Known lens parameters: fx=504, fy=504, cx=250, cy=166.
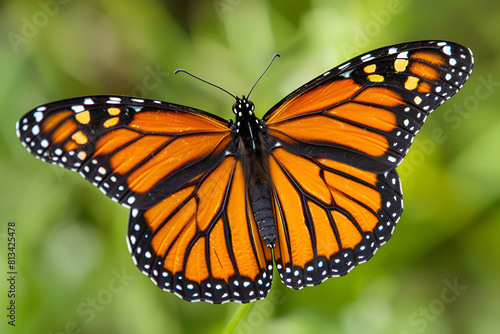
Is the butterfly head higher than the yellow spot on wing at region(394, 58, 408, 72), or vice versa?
the yellow spot on wing at region(394, 58, 408, 72)

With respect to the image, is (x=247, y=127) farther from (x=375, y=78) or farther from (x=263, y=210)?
(x=375, y=78)

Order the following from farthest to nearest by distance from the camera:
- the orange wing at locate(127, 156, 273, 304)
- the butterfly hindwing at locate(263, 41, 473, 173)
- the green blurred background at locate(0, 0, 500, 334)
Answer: the green blurred background at locate(0, 0, 500, 334) → the orange wing at locate(127, 156, 273, 304) → the butterfly hindwing at locate(263, 41, 473, 173)

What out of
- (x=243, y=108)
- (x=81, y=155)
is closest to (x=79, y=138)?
(x=81, y=155)

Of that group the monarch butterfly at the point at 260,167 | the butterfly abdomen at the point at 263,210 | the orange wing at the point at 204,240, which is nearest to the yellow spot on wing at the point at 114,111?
the monarch butterfly at the point at 260,167

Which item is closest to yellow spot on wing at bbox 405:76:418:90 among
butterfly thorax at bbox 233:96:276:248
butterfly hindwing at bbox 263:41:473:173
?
butterfly hindwing at bbox 263:41:473:173

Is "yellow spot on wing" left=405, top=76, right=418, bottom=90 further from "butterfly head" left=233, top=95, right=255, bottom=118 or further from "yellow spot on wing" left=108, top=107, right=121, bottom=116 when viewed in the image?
"yellow spot on wing" left=108, top=107, right=121, bottom=116

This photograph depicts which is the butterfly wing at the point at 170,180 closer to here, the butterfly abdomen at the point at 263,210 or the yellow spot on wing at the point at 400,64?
the butterfly abdomen at the point at 263,210

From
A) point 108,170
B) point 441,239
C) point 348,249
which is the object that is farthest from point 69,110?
point 441,239
